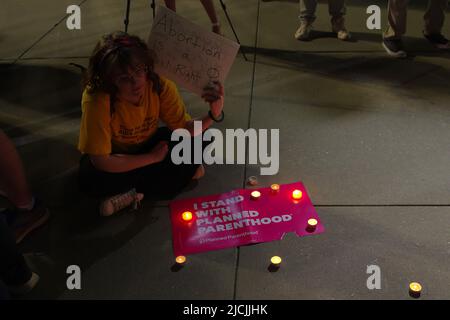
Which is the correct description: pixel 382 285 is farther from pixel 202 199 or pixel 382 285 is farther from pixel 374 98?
pixel 374 98

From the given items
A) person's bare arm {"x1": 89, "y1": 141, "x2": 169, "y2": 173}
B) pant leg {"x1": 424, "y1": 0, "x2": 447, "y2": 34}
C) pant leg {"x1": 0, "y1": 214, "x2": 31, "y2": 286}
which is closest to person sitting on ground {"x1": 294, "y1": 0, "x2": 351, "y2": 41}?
pant leg {"x1": 424, "y1": 0, "x2": 447, "y2": 34}

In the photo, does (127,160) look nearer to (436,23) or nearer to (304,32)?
(304,32)

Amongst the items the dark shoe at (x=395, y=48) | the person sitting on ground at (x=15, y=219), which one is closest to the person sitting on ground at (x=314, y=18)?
the dark shoe at (x=395, y=48)

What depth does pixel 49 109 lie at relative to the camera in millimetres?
3650

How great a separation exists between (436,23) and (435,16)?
61 mm

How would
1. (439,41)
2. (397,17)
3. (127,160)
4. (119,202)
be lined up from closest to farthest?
1. (127,160)
2. (119,202)
3. (397,17)
4. (439,41)

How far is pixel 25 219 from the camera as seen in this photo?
8.50 feet

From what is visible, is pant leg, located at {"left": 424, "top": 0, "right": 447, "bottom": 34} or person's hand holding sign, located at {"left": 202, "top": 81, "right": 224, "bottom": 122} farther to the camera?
pant leg, located at {"left": 424, "top": 0, "right": 447, "bottom": 34}

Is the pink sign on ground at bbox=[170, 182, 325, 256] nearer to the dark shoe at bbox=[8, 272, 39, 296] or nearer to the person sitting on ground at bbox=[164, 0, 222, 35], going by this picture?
the dark shoe at bbox=[8, 272, 39, 296]

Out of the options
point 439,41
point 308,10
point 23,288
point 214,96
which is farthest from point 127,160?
point 439,41

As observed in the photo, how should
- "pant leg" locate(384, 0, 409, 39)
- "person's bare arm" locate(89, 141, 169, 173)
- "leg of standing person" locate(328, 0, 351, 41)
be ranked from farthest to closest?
1. "leg of standing person" locate(328, 0, 351, 41)
2. "pant leg" locate(384, 0, 409, 39)
3. "person's bare arm" locate(89, 141, 169, 173)

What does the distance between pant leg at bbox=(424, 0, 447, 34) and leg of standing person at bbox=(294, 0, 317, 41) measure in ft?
3.26

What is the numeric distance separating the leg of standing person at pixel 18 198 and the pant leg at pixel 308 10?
2.93 meters

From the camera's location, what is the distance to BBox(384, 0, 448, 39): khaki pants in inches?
157
